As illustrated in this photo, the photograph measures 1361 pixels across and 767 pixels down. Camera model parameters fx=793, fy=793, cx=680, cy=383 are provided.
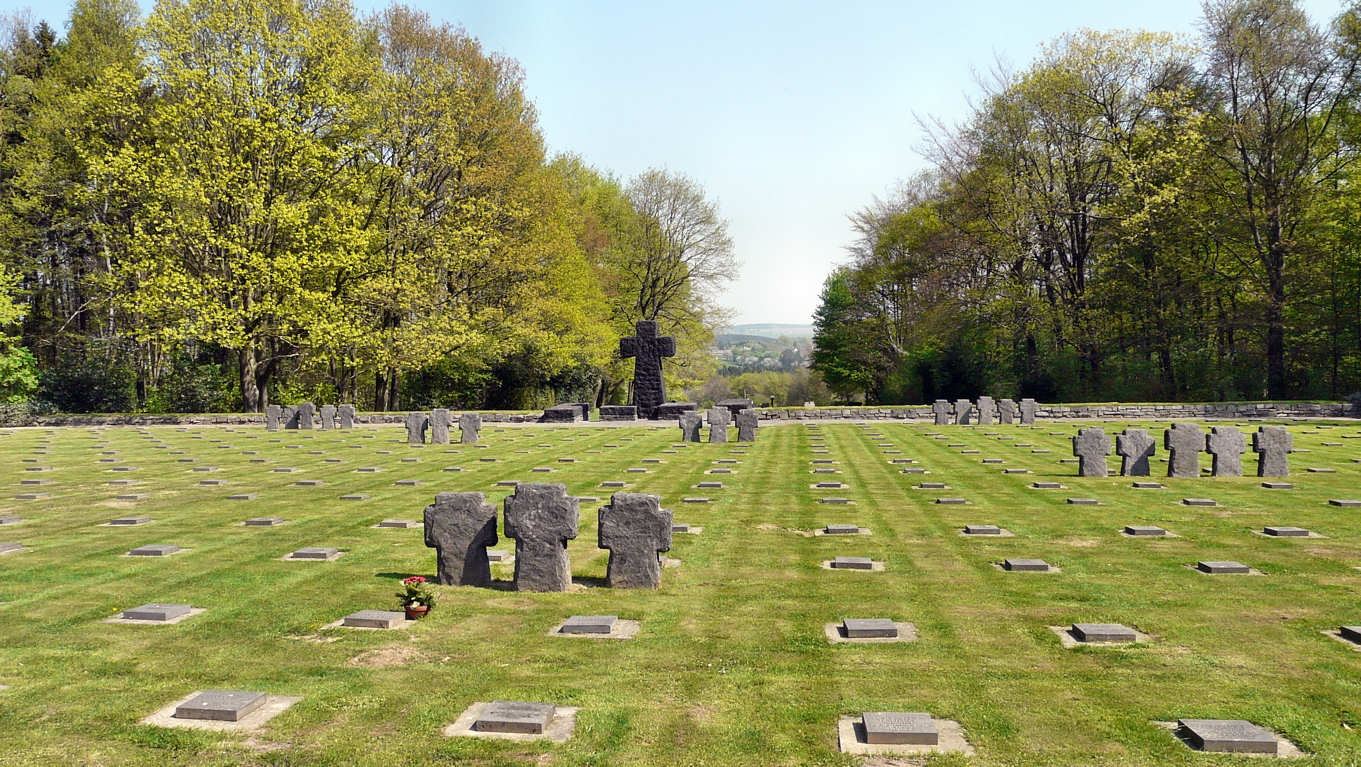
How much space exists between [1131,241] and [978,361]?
8955 millimetres

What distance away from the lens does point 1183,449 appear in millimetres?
14500

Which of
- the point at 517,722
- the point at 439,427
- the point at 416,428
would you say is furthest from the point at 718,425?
the point at 517,722

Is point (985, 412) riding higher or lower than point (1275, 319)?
lower

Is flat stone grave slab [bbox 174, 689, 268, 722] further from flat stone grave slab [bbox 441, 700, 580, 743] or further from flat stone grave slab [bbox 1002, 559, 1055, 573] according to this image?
flat stone grave slab [bbox 1002, 559, 1055, 573]

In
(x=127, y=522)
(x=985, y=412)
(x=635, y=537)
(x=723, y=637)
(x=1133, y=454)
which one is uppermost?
(x=985, y=412)

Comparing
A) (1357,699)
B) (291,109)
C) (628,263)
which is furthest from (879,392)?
(1357,699)

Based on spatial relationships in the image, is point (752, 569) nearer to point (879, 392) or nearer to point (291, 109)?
point (291, 109)

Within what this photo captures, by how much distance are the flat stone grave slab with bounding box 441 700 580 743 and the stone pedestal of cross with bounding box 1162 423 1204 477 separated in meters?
13.8

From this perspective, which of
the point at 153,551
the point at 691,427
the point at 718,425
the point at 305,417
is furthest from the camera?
the point at 305,417

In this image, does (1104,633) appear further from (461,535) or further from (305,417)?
(305,417)

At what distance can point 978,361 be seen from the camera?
1635 inches

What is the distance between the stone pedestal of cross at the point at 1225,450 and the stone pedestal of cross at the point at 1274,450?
307mm

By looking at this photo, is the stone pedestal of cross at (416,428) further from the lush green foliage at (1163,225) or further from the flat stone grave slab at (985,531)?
the lush green foliage at (1163,225)

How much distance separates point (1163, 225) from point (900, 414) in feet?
51.2
